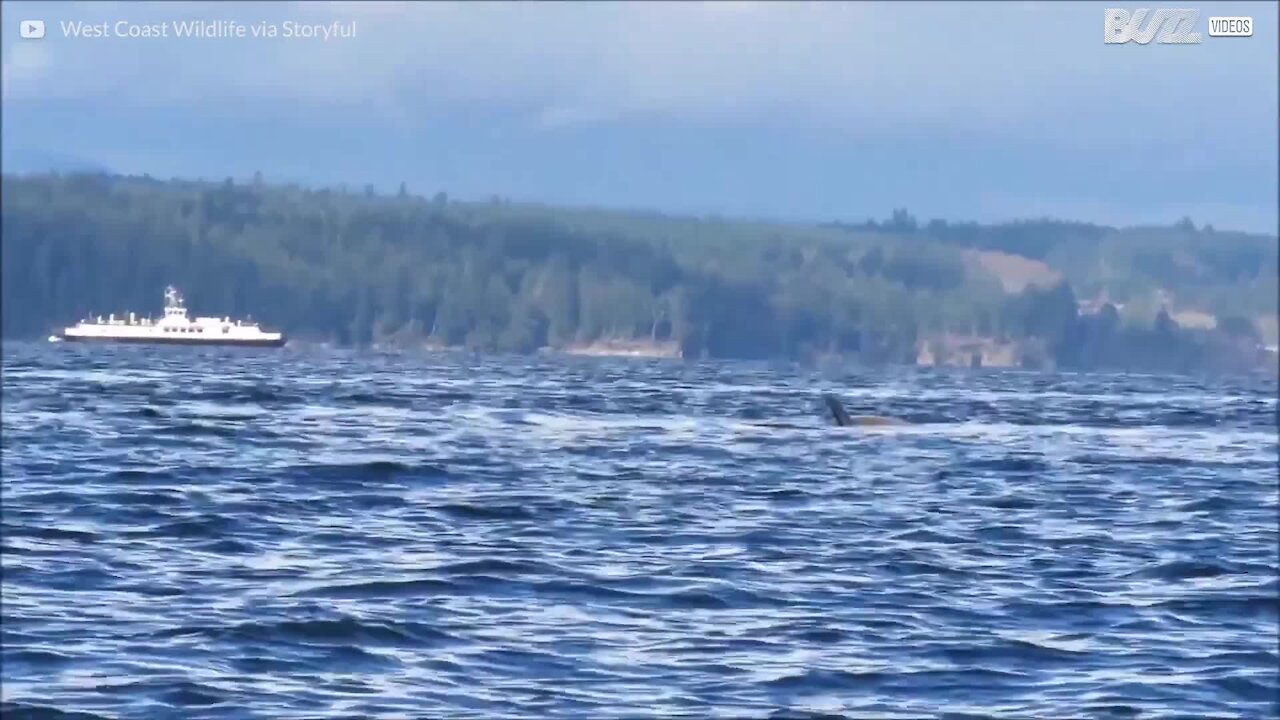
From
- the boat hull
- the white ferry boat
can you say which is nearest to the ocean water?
the white ferry boat

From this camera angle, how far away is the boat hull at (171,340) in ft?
575

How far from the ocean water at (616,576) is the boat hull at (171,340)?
12234cm

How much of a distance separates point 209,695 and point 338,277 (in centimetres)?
17307

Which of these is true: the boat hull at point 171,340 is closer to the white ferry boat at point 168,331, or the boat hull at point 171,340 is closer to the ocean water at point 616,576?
the white ferry boat at point 168,331

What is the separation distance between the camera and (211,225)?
130 metres

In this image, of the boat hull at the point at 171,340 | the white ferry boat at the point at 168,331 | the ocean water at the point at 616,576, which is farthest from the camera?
the boat hull at the point at 171,340

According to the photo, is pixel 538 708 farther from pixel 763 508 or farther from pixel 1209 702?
pixel 763 508

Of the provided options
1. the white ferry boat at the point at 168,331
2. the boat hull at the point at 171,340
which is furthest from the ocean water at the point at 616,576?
the boat hull at the point at 171,340

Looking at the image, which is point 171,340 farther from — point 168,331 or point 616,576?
point 616,576

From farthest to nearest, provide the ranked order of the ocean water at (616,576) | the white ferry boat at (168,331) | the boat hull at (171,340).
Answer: the boat hull at (171,340) → the white ferry boat at (168,331) → the ocean water at (616,576)

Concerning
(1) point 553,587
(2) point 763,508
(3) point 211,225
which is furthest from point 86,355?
(1) point 553,587

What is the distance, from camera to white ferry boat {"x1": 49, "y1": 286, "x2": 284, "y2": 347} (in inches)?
6885

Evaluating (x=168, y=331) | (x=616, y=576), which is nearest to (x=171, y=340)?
(x=168, y=331)

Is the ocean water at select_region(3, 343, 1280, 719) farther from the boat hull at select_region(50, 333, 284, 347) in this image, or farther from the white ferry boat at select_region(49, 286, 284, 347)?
the boat hull at select_region(50, 333, 284, 347)
